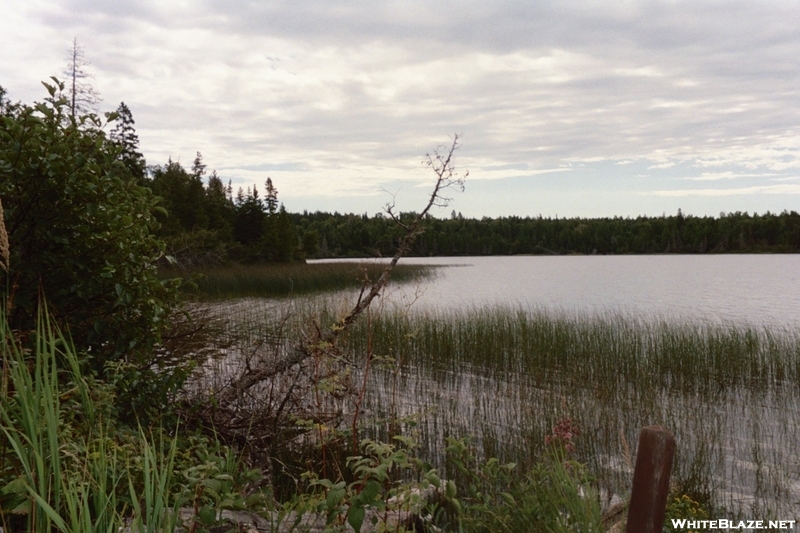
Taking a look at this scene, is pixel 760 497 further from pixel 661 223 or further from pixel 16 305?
pixel 661 223

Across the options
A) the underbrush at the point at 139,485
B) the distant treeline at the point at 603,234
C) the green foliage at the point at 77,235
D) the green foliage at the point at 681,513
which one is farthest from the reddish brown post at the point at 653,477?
the distant treeline at the point at 603,234

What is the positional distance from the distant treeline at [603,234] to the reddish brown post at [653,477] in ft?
294

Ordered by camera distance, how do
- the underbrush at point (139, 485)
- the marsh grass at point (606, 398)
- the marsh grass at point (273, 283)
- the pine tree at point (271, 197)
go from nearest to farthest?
1. the underbrush at point (139, 485)
2. the marsh grass at point (606, 398)
3. the marsh grass at point (273, 283)
4. the pine tree at point (271, 197)

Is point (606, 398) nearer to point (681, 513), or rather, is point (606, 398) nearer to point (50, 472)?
point (681, 513)

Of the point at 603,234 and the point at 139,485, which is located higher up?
the point at 603,234

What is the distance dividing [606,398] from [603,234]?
126 metres

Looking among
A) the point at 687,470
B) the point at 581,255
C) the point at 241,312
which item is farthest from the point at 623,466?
the point at 581,255

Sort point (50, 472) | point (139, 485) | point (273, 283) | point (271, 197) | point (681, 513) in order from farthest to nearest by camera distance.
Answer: point (271, 197), point (273, 283), point (681, 513), point (139, 485), point (50, 472)

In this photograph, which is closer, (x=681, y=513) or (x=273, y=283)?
(x=681, y=513)

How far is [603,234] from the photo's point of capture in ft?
→ 416

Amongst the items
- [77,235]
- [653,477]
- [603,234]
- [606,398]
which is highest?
[603,234]

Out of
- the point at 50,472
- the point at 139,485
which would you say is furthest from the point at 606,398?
the point at 50,472

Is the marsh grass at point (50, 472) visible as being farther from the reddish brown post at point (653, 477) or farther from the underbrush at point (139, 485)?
the reddish brown post at point (653, 477)

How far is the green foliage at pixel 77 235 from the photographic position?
4281mm
